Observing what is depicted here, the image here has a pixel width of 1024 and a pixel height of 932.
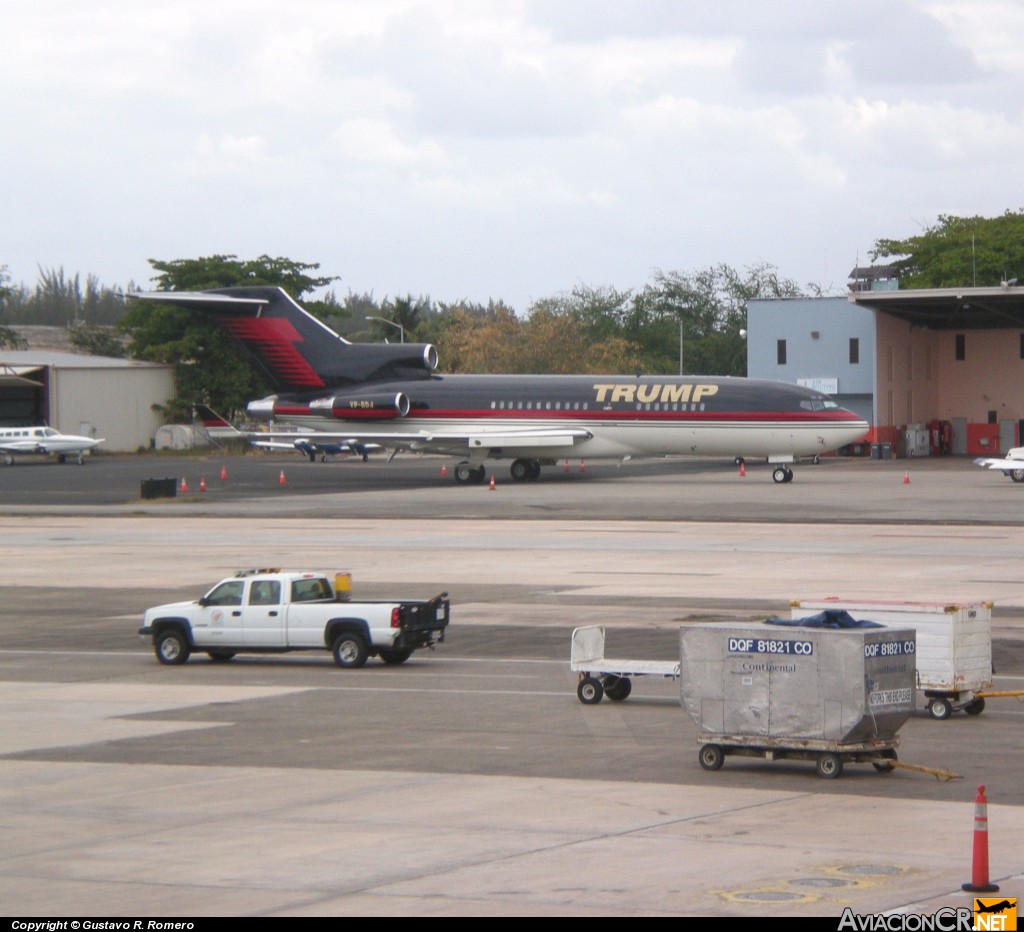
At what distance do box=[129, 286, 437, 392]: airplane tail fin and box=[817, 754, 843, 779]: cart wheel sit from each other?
60.2m

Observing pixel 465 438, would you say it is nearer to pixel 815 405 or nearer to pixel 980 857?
pixel 815 405

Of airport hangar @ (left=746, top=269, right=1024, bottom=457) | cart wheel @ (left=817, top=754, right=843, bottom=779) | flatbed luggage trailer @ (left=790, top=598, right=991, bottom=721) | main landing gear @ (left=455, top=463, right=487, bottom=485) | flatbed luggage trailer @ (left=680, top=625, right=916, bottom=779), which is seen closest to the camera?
flatbed luggage trailer @ (left=680, top=625, right=916, bottom=779)

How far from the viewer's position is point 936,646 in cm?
1989

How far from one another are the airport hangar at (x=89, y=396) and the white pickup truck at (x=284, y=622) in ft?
303

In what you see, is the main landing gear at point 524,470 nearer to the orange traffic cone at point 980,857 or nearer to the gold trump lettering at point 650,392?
the gold trump lettering at point 650,392

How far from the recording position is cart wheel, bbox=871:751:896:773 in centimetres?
1617

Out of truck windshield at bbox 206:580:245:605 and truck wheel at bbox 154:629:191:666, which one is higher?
truck windshield at bbox 206:580:245:605

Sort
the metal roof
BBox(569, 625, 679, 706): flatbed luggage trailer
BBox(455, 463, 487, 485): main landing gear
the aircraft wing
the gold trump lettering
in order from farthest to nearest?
the metal roof, BBox(455, 463, 487, 485): main landing gear, the aircraft wing, the gold trump lettering, BBox(569, 625, 679, 706): flatbed luggage trailer

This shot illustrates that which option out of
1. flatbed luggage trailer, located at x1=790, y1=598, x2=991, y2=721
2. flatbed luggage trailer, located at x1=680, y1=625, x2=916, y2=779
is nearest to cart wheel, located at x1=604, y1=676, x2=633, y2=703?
flatbed luggage trailer, located at x1=790, y1=598, x2=991, y2=721

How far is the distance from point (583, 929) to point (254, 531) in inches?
1609

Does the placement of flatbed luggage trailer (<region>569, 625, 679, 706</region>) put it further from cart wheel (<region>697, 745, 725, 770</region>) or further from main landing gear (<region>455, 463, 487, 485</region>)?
main landing gear (<region>455, 463, 487, 485</region>)

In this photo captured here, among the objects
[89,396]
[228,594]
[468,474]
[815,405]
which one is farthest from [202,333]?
[228,594]

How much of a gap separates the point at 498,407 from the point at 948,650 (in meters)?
53.9

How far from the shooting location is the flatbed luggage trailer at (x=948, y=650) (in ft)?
64.8
